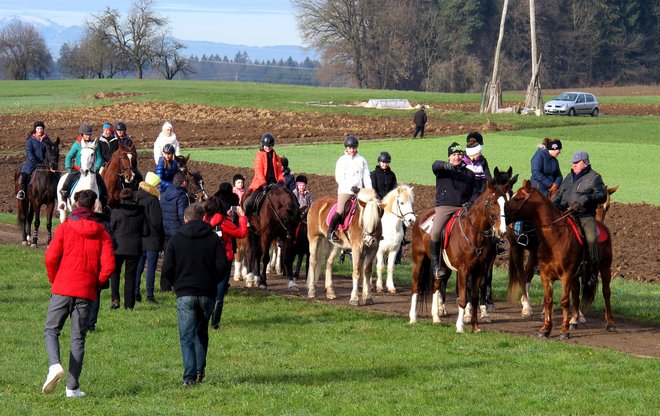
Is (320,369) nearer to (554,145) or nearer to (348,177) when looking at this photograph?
(348,177)

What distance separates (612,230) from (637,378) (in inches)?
533

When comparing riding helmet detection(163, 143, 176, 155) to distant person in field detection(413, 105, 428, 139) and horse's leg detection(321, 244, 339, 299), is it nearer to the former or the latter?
horse's leg detection(321, 244, 339, 299)

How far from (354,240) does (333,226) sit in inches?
18.5

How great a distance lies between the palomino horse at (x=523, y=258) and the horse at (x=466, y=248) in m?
0.49

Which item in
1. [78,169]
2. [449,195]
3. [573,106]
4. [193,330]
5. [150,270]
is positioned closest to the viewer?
[193,330]

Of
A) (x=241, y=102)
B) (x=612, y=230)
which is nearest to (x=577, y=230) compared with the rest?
(x=612, y=230)

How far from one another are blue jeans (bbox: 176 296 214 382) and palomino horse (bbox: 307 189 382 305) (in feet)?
20.6

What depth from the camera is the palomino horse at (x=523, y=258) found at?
49.7 ft

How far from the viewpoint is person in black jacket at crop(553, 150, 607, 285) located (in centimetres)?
1510

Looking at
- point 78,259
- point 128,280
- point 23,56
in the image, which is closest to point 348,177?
point 128,280

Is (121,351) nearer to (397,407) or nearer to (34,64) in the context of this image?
(397,407)

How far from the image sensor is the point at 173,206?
56.0ft

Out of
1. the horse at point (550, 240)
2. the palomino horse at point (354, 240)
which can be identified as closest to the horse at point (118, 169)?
the palomino horse at point (354, 240)

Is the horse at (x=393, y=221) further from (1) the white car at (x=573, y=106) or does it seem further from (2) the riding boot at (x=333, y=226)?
(1) the white car at (x=573, y=106)
